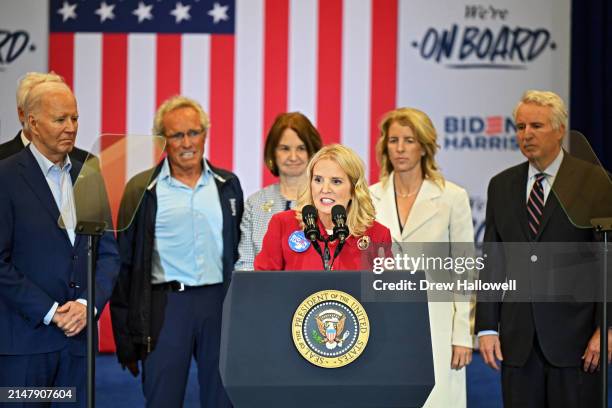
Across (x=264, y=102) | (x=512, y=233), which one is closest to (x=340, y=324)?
(x=512, y=233)

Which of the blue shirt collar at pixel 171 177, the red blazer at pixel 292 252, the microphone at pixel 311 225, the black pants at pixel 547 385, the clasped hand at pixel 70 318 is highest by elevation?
the blue shirt collar at pixel 171 177

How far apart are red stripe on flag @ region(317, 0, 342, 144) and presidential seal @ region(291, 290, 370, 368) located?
4.24 meters

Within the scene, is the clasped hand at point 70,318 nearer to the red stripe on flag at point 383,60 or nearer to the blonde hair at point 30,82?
the blonde hair at point 30,82

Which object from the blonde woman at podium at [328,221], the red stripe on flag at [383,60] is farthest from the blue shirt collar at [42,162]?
the red stripe on flag at [383,60]

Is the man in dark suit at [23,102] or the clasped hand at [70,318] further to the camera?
the man in dark suit at [23,102]

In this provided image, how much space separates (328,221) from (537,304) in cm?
88

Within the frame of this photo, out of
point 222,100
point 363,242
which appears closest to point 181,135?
point 363,242

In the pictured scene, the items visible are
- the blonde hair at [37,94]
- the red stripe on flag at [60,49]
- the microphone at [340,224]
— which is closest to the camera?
the microphone at [340,224]

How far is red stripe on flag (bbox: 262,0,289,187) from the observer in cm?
647

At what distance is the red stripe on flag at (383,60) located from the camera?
6480 mm

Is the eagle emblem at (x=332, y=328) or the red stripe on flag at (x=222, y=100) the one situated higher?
the red stripe on flag at (x=222, y=100)

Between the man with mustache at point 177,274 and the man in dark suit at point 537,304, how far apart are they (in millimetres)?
1098

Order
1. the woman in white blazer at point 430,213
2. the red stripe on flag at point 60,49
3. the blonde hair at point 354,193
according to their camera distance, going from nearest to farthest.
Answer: the blonde hair at point 354,193 → the woman in white blazer at point 430,213 → the red stripe on flag at point 60,49

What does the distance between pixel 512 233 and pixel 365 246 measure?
0.76 metres
